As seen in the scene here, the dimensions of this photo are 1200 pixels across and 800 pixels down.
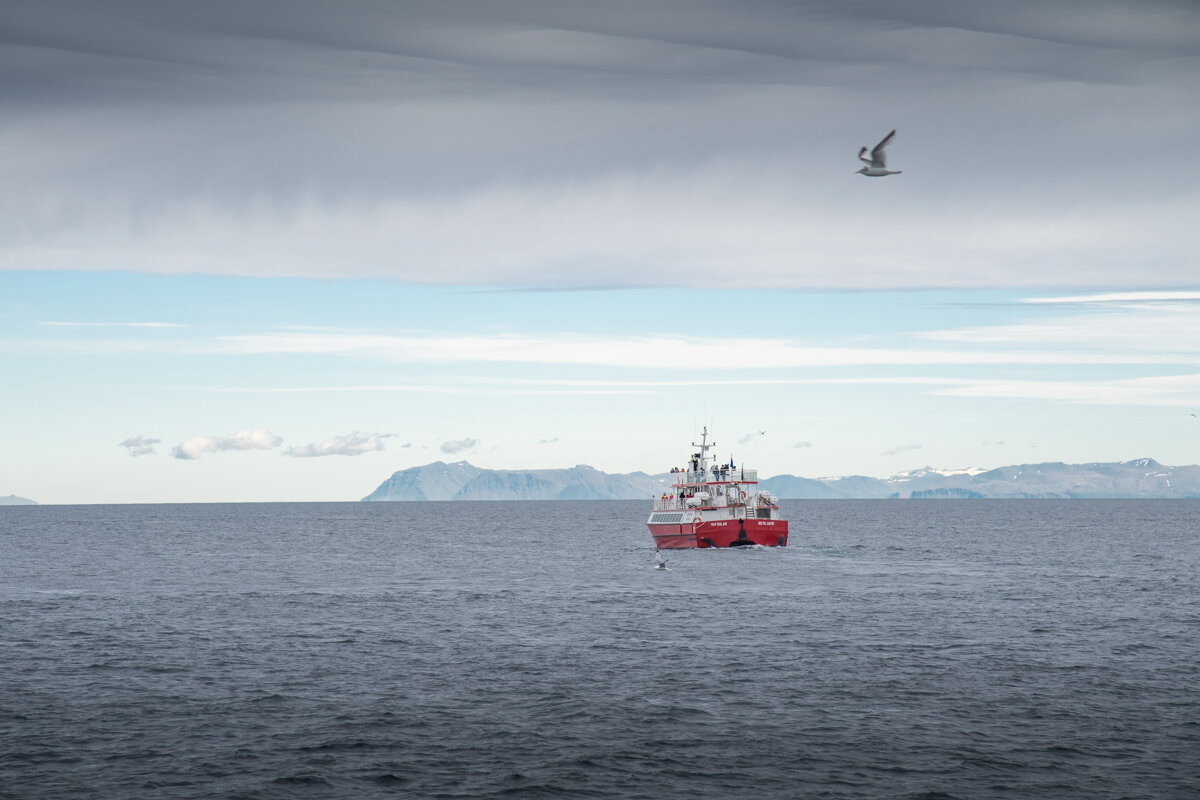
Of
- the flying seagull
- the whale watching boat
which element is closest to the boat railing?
the whale watching boat

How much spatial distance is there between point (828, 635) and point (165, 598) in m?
50.2

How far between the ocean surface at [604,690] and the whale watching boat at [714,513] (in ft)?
101

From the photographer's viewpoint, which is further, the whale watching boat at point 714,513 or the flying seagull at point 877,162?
the whale watching boat at point 714,513

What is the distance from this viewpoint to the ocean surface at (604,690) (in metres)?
30.5

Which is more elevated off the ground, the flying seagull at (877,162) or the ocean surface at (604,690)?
the flying seagull at (877,162)

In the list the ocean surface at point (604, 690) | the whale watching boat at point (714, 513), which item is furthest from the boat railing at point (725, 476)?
the ocean surface at point (604, 690)

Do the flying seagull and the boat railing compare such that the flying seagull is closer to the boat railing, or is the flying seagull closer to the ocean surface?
the ocean surface

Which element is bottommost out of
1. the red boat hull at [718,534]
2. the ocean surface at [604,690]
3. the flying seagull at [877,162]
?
the ocean surface at [604,690]

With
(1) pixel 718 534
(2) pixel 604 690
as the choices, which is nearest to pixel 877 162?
(2) pixel 604 690

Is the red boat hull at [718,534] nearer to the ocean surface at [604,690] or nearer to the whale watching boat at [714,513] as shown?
the whale watching boat at [714,513]

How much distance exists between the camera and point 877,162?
38719 mm

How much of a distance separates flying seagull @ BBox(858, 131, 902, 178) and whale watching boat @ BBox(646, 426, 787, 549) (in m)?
82.5

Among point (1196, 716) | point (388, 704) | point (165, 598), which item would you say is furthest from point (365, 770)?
point (165, 598)

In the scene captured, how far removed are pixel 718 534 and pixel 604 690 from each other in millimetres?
77741
